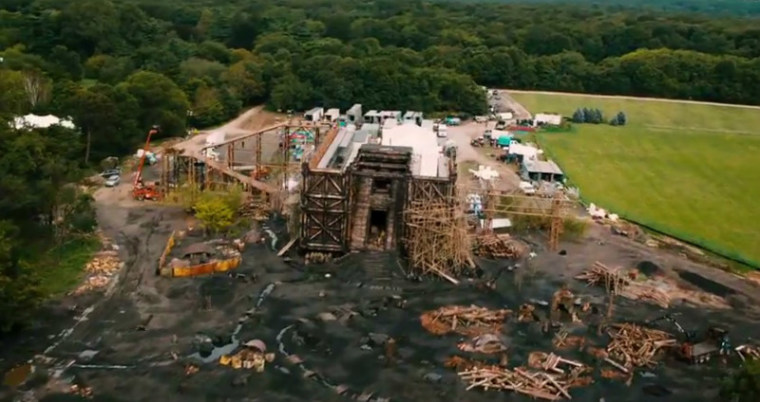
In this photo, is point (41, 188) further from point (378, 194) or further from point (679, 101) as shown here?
point (679, 101)

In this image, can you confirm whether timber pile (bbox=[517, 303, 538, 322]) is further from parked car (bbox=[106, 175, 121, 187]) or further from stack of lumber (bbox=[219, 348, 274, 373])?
parked car (bbox=[106, 175, 121, 187])

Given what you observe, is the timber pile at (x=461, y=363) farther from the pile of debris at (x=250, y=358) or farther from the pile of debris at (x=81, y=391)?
the pile of debris at (x=81, y=391)

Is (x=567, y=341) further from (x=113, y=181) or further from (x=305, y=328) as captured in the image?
(x=113, y=181)

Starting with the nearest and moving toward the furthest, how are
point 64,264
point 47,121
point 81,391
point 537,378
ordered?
point 81,391 < point 537,378 < point 64,264 < point 47,121

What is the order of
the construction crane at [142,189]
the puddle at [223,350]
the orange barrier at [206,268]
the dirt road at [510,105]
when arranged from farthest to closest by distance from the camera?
the dirt road at [510,105]
the construction crane at [142,189]
the orange barrier at [206,268]
the puddle at [223,350]

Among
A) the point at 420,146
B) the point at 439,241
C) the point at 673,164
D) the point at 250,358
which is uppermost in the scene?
the point at 420,146

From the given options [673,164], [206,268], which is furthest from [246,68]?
[206,268]

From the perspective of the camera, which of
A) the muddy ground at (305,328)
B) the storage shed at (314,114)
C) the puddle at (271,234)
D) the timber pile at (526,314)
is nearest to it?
the muddy ground at (305,328)

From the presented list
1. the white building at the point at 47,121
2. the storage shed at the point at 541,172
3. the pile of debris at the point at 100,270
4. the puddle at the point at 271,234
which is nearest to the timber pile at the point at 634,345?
the puddle at the point at 271,234
